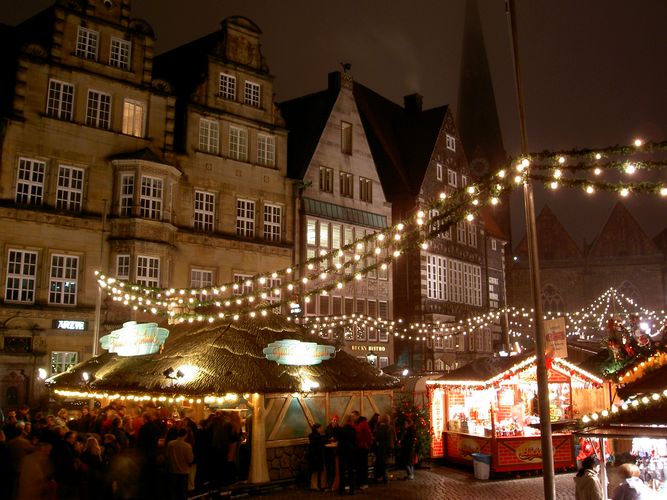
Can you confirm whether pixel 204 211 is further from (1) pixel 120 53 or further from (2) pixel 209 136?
(1) pixel 120 53

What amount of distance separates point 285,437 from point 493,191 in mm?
9004

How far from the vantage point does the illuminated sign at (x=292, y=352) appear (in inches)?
725

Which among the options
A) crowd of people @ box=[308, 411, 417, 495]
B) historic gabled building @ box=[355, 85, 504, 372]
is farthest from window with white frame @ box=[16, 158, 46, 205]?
historic gabled building @ box=[355, 85, 504, 372]

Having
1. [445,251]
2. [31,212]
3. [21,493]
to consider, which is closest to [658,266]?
[445,251]

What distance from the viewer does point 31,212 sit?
25.4m

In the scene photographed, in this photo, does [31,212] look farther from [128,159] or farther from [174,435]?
[174,435]

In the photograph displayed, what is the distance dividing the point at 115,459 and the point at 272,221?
2356 cm

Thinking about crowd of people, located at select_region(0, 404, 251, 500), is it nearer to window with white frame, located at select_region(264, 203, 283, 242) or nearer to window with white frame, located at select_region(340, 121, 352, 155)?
window with white frame, located at select_region(264, 203, 283, 242)

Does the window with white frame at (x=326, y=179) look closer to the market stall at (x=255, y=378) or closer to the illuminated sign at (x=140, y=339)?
the market stall at (x=255, y=378)

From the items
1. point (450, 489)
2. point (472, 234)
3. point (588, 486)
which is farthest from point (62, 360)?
point (472, 234)

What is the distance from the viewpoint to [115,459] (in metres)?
9.98

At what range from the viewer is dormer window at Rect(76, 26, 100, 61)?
27422 mm

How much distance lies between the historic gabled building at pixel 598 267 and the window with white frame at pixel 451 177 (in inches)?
765

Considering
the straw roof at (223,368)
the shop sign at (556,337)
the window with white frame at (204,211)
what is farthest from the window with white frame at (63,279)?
the shop sign at (556,337)
